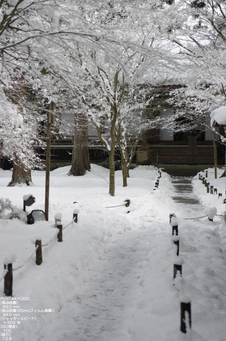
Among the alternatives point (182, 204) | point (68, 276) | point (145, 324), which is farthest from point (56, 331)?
point (182, 204)

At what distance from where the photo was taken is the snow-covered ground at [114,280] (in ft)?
12.3

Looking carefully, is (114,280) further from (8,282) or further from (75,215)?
(75,215)

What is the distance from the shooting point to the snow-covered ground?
374 cm

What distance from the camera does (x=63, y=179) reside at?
63.4 ft

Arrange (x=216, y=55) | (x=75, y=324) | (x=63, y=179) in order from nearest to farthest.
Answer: (x=75, y=324) < (x=216, y=55) < (x=63, y=179)

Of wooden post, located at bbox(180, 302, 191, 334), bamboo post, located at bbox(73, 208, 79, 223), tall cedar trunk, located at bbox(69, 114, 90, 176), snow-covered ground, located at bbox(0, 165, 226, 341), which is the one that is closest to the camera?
wooden post, located at bbox(180, 302, 191, 334)

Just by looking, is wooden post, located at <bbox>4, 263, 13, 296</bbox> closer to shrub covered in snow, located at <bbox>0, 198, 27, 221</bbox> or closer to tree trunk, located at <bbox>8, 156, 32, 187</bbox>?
shrub covered in snow, located at <bbox>0, 198, 27, 221</bbox>

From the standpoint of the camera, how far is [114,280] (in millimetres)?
5367

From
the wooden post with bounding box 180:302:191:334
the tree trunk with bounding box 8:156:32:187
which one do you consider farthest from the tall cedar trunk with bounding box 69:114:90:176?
the wooden post with bounding box 180:302:191:334

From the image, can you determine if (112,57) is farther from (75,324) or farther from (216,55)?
(216,55)

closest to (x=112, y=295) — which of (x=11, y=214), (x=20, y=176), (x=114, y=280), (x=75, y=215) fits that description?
(x=114, y=280)

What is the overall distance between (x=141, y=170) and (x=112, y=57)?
17.6 meters

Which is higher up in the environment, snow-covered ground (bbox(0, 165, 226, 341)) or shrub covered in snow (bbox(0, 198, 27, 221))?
shrub covered in snow (bbox(0, 198, 27, 221))

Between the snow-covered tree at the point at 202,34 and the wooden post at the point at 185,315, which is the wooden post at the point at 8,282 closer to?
the wooden post at the point at 185,315
